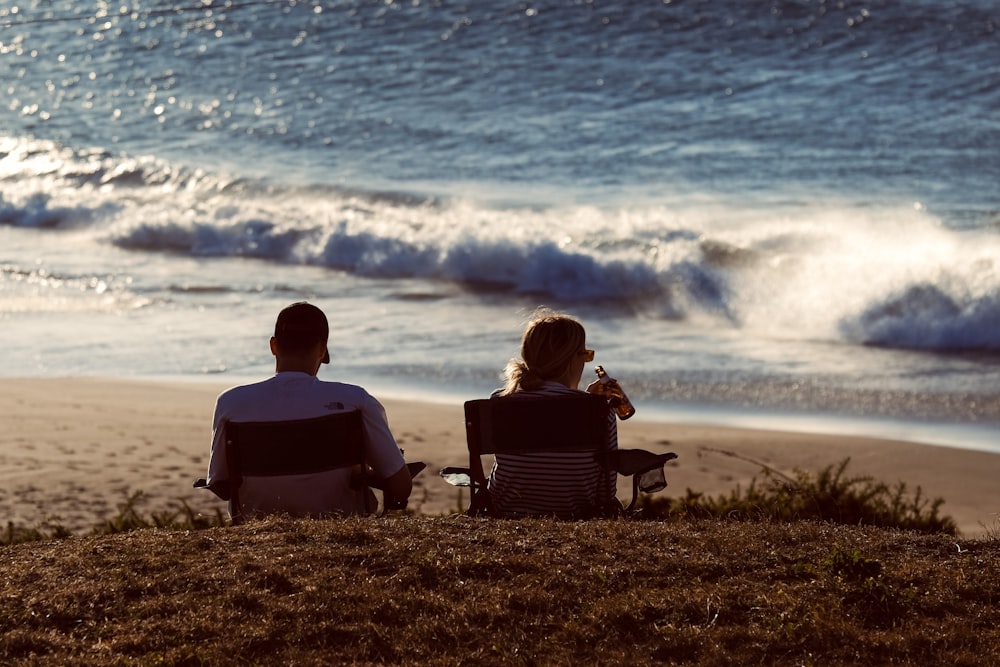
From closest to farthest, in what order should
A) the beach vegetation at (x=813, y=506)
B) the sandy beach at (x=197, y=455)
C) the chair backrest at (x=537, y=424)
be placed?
the chair backrest at (x=537, y=424), the beach vegetation at (x=813, y=506), the sandy beach at (x=197, y=455)

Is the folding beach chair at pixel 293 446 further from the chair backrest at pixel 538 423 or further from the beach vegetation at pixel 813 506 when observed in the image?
the beach vegetation at pixel 813 506

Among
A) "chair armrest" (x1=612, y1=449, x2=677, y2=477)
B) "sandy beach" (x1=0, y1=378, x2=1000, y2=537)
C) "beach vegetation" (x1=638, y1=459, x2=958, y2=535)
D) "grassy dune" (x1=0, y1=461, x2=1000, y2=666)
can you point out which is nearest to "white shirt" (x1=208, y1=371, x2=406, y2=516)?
"grassy dune" (x1=0, y1=461, x2=1000, y2=666)

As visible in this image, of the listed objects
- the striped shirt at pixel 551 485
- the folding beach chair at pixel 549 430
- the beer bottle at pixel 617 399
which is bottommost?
the striped shirt at pixel 551 485

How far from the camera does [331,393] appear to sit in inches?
220

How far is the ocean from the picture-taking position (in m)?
13.9

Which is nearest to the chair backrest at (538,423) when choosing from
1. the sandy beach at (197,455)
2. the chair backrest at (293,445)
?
the chair backrest at (293,445)

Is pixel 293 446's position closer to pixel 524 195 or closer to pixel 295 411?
pixel 295 411

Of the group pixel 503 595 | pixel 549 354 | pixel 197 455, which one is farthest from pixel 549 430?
pixel 197 455

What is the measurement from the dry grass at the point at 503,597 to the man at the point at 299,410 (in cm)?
19

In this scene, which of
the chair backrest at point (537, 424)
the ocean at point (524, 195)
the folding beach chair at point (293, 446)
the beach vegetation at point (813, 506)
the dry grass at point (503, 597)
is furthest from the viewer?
the ocean at point (524, 195)

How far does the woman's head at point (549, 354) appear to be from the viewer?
5.73 meters

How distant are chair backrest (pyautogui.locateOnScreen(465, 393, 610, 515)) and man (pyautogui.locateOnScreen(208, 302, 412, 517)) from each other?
319mm

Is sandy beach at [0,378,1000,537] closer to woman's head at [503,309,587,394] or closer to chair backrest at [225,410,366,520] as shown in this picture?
chair backrest at [225,410,366,520]

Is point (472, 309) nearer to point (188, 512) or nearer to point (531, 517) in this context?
point (188, 512)
